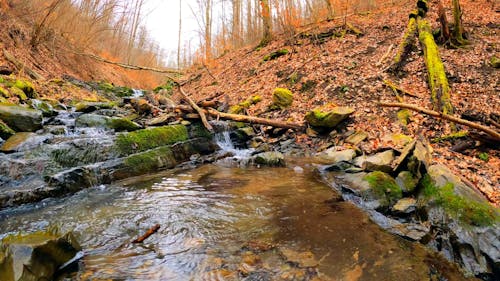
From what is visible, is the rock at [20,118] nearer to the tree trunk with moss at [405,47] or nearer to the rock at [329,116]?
the rock at [329,116]

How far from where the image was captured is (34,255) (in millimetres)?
2605

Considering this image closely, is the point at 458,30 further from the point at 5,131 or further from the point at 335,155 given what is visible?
the point at 5,131

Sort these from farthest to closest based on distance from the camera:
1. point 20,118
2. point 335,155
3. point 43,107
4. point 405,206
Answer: point 43,107 → point 335,155 → point 20,118 → point 405,206

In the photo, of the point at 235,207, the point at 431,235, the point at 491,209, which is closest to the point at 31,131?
the point at 235,207

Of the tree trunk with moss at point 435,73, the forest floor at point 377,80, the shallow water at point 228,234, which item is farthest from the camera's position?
the tree trunk with moss at point 435,73

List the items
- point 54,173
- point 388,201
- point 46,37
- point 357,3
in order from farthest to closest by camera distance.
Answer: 1. point 357,3
2. point 46,37
3. point 54,173
4. point 388,201

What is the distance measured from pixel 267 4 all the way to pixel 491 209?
44.1 feet

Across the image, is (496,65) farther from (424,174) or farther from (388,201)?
(388,201)

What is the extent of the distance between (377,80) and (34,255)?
30.2 feet

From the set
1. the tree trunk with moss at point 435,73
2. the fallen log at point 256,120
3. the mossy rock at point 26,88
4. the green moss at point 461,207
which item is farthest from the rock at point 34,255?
the mossy rock at point 26,88

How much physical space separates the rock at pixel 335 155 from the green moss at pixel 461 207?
2.52 metres

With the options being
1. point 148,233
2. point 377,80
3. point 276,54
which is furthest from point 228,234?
point 276,54

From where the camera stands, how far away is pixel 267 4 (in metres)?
14.5

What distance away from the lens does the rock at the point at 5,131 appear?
582 cm
